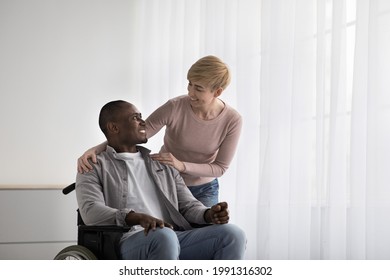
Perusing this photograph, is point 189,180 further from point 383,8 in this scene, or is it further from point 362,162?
point 383,8

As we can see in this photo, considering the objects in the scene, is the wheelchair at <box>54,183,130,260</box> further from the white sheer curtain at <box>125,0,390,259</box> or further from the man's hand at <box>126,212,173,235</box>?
→ the white sheer curtain at <box>125,0,390,259</box>

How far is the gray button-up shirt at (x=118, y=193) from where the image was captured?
2.13 metres

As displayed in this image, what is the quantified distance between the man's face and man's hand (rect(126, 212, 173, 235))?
0.37m

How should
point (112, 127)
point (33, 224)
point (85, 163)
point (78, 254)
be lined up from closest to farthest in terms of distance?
point (78, 254) < point (85, 163) < point (112, 127) < point (33, 224)

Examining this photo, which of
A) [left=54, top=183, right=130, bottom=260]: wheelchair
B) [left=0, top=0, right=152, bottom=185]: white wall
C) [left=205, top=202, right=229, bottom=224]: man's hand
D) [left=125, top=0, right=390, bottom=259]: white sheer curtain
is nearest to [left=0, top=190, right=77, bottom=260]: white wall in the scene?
[left=0, top=0, right=152, bottom=185]: white wall

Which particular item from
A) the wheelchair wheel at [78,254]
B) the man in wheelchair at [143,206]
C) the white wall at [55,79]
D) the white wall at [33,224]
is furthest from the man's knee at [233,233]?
the white wall at [55,79]

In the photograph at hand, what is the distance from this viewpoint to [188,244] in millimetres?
2199

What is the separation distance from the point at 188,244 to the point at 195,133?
650 millimetres

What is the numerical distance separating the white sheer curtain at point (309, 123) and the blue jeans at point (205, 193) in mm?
455

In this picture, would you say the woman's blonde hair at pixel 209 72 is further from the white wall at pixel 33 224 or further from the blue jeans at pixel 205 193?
the white wall at pixel 33 224

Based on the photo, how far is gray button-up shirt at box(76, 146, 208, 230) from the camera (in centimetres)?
213

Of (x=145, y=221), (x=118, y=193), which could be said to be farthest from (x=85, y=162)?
(x=145, y=221)

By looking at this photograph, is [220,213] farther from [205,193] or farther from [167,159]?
[205,193]

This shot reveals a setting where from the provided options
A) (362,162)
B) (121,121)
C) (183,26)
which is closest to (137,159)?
(121,121)
